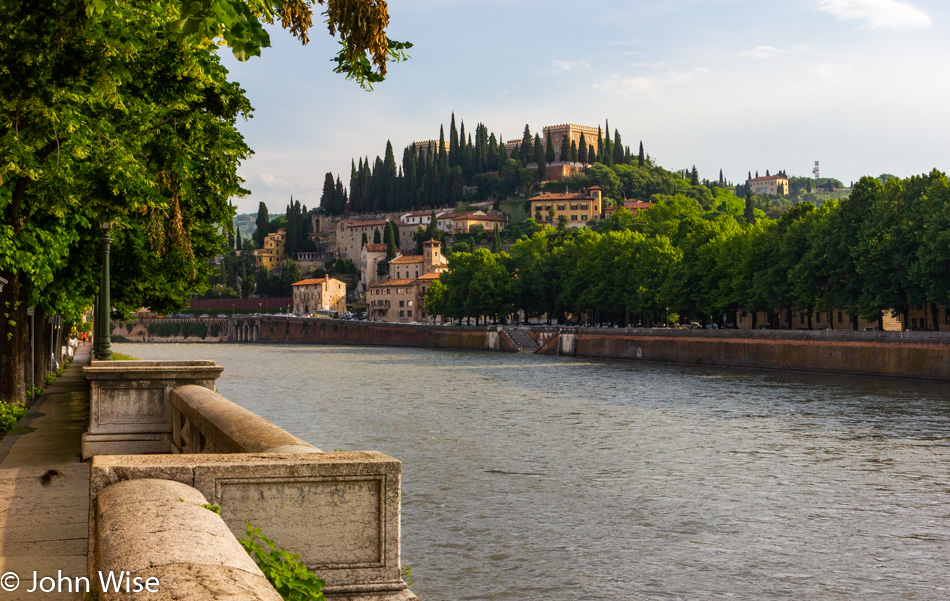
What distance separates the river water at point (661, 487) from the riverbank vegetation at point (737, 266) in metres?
12.5

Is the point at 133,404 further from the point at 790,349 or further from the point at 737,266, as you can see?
the point at 737,266

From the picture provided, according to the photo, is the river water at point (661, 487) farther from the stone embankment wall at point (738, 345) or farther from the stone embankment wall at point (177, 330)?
the stone embankment wall at point (177, 330)

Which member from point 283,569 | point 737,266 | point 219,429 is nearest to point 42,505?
point 219,429

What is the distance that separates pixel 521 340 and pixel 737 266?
101 feet

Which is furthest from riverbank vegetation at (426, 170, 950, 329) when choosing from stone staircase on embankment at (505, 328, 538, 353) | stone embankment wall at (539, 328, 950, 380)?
stone staircase on embankment at (505, 328, 538, 353)

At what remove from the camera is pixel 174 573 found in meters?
4.34

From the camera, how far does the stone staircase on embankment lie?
10225cm

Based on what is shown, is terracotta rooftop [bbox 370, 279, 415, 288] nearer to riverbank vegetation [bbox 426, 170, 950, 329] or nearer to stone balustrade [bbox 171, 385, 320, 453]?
riverbank vegetation [bbox 426, 170, 950, 329]

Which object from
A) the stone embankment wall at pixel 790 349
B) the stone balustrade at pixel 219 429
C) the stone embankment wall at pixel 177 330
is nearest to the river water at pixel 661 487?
the stone balustrade at pixel 219 429

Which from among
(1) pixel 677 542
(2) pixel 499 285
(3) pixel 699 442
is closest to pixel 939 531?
(1) pixel 677 542

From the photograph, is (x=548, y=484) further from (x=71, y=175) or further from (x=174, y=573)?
(x=174, y=573)

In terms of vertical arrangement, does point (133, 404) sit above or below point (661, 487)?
above

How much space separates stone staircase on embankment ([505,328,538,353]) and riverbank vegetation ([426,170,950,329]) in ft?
23.1

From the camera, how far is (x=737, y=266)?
260ft
